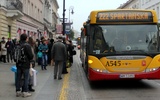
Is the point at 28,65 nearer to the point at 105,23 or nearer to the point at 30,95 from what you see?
the point at 30,95

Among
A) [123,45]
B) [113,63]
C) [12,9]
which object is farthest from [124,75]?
[12,9]

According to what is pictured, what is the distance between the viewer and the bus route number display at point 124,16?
11.2 meters

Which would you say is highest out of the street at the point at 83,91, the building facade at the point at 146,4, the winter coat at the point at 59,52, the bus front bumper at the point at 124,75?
the building facade at the point at 146,4

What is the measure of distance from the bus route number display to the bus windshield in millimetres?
209

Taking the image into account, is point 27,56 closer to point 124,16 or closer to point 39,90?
point 39,90

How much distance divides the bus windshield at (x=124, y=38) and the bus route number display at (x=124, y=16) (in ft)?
0.69

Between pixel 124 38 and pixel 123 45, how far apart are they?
0.80 ft

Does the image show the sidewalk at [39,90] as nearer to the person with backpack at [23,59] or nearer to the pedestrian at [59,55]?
the person with backpack at [23,59]

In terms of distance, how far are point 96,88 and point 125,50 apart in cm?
169

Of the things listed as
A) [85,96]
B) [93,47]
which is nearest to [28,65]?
[85,96]

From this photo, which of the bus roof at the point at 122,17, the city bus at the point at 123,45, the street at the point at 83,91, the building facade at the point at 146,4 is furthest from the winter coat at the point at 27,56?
the building facade at the point at 146,4

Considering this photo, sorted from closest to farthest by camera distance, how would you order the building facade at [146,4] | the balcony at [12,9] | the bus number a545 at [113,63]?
the bus number a545 at [113,63] < the balcony at [12,9] < the building facade at [146,4]

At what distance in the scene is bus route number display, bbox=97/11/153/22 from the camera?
36.9 ft

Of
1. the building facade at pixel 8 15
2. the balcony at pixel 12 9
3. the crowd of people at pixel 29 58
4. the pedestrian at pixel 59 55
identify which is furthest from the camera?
the balcony at pixel 12 9
